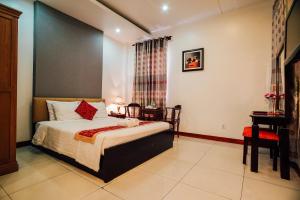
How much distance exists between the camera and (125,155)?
7.09 ft

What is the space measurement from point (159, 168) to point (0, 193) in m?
1.85

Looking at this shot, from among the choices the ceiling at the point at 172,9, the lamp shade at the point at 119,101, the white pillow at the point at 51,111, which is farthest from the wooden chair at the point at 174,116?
the white pillow at the point at 51,111

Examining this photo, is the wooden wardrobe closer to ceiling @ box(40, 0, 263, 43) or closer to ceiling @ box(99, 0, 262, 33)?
ceiling @ box(40, 0, 263, 43)

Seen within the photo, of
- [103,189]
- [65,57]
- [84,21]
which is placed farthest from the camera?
[84,21]

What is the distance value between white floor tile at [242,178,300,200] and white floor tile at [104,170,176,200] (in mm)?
840

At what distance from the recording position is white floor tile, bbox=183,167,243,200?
1.81 metres

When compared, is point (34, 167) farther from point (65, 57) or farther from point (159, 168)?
point (65, 57)

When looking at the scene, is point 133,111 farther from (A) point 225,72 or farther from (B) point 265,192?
(B) point 265,192

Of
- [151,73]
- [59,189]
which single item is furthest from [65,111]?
[151,73]

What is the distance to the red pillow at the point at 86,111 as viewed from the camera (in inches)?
138

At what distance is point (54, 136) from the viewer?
260 centimetres

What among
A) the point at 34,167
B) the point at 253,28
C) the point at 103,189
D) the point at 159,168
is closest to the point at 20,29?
the point at 34,167

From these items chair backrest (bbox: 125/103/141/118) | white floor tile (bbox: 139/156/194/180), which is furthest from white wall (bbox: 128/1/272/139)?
white floor tile (bbox: 139/156/194/180)

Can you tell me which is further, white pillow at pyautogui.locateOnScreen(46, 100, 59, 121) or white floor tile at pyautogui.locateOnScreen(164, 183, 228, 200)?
white pillow at pyautogui.locateOnScreen(46, 100, 59, 121)
